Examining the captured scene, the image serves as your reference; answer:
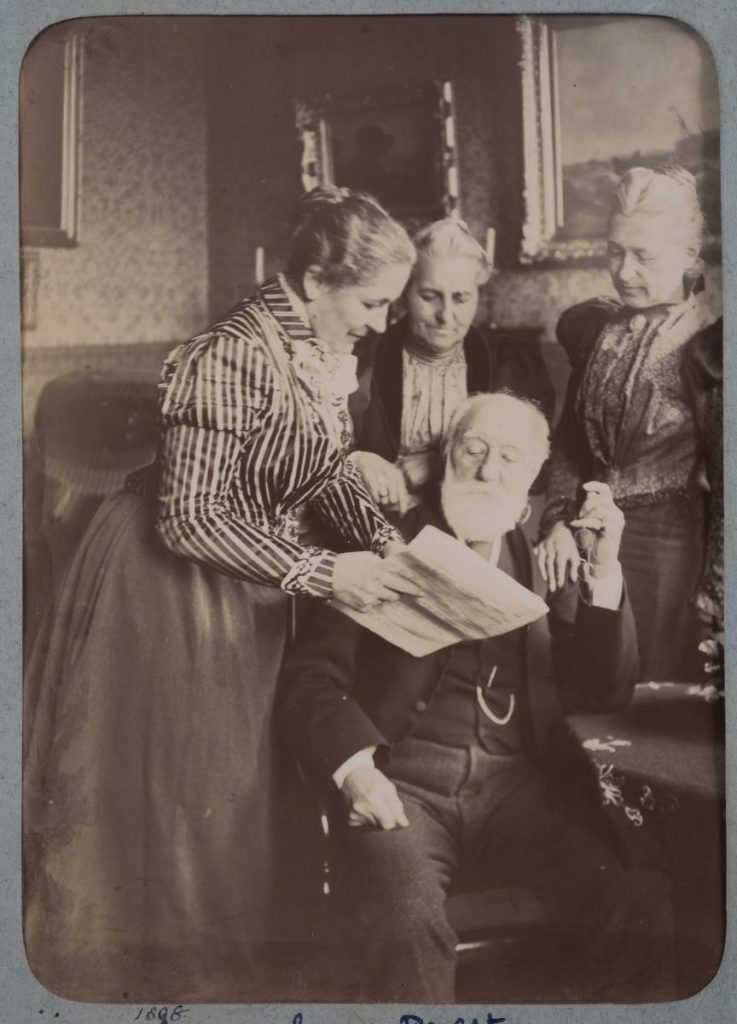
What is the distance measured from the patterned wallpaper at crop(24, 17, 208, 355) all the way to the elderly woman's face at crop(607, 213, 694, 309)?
621mm

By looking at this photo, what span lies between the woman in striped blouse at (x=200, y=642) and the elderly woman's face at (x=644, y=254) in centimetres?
32

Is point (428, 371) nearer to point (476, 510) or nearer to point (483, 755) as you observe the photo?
point (476, 510)

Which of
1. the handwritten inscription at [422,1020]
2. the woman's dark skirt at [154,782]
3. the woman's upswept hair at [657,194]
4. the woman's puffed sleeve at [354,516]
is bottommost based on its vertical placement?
the handwritten inscription at [422,1020]

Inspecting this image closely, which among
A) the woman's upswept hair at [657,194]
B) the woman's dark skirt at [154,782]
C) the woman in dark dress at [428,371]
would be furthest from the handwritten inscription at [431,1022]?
the woman's upswept hair at [657,194]

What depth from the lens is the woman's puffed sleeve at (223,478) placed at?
4.78ft

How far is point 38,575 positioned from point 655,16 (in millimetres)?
1262

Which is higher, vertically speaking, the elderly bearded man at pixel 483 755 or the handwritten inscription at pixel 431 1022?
the elderly bearded man at pixel 483 755

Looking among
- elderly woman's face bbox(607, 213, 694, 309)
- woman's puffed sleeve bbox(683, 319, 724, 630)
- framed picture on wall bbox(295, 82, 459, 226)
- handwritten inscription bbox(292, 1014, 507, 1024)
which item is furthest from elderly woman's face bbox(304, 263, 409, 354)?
handwritten inscription bbox(292, 1014, 507, 1024)

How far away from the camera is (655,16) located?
1.53m

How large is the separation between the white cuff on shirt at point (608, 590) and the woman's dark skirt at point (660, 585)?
1cm

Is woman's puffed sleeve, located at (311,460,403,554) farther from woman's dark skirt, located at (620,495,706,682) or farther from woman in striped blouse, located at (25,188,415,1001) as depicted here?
woman's dark skirt, located at (620,495,706,682)

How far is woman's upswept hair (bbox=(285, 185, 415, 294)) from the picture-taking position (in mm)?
1491

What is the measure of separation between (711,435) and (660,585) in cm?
24

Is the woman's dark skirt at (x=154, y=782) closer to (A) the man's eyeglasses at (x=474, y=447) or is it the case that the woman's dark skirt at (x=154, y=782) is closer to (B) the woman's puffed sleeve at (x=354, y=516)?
(B) the woman's puffed sleeve at (x=354, y=516)
